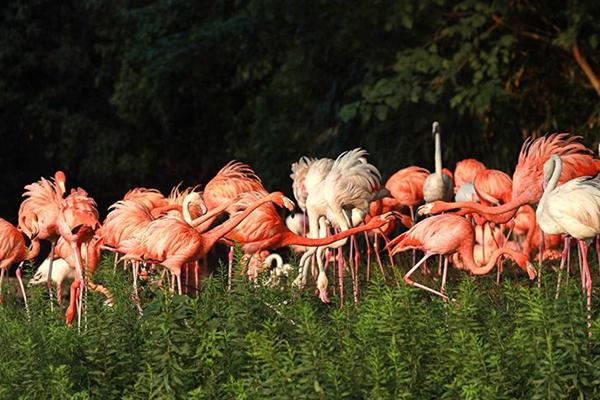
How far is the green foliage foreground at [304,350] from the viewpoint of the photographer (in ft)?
16.0

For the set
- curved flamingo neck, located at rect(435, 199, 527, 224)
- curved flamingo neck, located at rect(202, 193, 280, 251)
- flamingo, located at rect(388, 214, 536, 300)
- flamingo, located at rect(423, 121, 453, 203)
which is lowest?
flamingo, located at rect(388, 214, 536, 300)

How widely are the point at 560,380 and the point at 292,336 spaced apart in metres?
1.34

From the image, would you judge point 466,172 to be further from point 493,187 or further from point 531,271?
point 531,271

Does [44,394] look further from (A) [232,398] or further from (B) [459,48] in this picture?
(B) [459,48]

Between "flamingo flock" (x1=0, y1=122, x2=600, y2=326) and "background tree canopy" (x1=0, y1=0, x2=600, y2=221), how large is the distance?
3.55 m

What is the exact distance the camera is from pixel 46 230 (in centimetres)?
845

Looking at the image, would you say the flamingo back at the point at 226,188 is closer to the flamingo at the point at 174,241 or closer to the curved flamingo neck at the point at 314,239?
the curved flamingo neck at the point at 314,239

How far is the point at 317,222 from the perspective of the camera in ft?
28.8

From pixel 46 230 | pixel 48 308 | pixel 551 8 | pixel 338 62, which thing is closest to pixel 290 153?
pixel 338 62

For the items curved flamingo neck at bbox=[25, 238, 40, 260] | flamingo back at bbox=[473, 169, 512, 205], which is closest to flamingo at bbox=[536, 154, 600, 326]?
flamingo back at bbox=[473, 169, 512, 205]

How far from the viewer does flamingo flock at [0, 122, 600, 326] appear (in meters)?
7.08

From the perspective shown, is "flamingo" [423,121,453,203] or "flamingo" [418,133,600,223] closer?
"flamingo" [418,133,600,223]

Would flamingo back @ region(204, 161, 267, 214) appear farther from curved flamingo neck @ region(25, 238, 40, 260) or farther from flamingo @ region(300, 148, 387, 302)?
curved flamingo neck @ region(25, 238, 40, 260)

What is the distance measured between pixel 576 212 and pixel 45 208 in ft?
10.9
